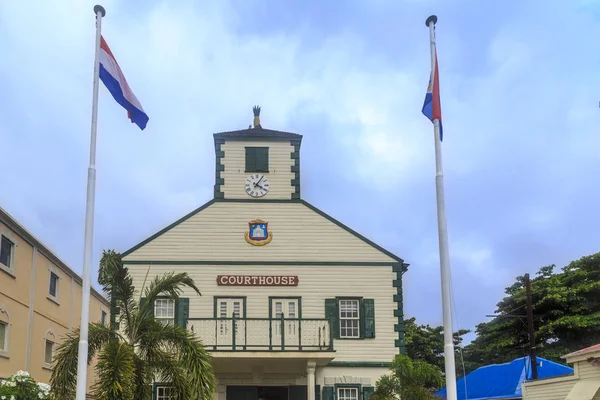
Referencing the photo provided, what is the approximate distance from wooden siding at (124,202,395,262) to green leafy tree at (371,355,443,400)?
5776mm

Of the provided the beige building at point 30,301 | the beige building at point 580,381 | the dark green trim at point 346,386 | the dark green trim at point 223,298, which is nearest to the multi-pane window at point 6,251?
the beige building at point 30,301

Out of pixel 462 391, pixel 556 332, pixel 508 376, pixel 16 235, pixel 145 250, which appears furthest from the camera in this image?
pixel 556 332

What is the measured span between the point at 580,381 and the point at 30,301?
64.3 feet

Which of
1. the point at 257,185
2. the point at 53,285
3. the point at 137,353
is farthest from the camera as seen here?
the point at 53,285

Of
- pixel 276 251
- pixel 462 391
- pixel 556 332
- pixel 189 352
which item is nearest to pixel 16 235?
pixel 276 251

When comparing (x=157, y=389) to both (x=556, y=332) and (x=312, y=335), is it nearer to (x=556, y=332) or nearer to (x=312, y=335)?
(x=312, y=335)

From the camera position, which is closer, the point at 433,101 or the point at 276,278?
the point at 433,101

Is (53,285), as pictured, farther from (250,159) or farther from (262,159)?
(262,159)

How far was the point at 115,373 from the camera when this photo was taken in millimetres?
13633

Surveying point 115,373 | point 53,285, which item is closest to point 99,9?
point 115,373

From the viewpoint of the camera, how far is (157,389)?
73.7ft

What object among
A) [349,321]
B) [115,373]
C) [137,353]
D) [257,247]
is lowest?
[115,373]

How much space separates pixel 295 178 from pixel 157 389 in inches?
320

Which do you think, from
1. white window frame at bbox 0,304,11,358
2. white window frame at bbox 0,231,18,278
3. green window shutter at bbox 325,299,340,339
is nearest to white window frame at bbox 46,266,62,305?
white window frame at bbox 0,231,18,278
